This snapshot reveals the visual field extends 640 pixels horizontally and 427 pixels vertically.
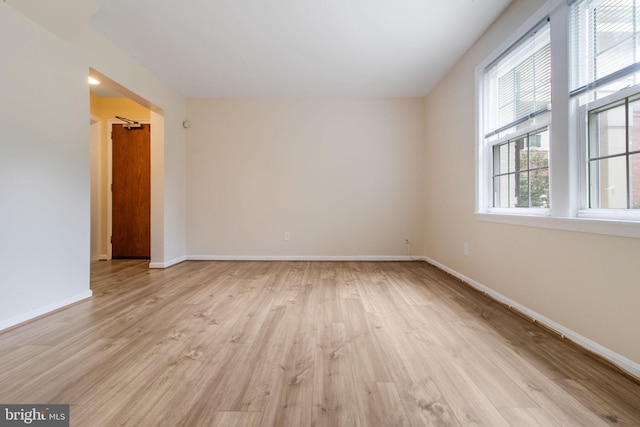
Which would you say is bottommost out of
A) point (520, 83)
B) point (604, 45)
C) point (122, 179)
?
point (122, 179)

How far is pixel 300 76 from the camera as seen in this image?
12.1 feet

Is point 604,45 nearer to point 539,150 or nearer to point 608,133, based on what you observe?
point 608,133

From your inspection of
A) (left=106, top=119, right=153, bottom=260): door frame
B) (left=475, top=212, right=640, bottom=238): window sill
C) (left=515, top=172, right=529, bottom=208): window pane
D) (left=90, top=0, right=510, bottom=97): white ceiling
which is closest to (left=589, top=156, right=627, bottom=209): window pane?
(left=475, top=212, right=640, bottom=238): window sill

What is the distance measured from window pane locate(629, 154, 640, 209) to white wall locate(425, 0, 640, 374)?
23cm

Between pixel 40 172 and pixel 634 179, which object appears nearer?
pixel 634 179

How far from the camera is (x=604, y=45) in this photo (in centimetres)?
162

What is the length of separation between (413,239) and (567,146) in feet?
9.03

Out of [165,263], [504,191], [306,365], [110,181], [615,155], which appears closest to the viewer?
[306,365]

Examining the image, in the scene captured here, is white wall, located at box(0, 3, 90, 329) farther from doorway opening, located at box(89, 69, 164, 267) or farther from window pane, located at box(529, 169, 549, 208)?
window pane, located at box(529, 169, 549, 208)

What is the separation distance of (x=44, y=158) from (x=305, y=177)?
299 cm

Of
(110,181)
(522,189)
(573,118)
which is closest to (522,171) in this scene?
(522,189)

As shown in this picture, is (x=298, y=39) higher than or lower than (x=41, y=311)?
higher

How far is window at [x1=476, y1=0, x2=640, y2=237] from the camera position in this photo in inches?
59.6

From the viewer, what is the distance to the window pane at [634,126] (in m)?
1.47
